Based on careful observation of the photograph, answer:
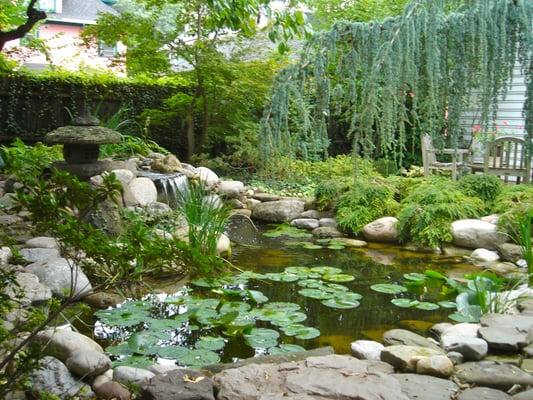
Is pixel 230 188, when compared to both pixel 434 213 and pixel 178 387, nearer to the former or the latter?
pixel 434 213

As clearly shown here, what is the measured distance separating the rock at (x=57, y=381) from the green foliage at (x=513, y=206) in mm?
4727

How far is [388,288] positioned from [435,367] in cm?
196

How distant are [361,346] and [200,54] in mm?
7045

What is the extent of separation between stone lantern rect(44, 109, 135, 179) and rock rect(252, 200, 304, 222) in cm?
250

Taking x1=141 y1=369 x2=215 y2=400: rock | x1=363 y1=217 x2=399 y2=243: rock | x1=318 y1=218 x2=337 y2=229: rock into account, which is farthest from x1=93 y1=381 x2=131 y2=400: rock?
x1=318 y1=218 x2=337 y2=229: rock

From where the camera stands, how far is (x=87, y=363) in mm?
3111

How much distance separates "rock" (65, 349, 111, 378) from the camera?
3.10m

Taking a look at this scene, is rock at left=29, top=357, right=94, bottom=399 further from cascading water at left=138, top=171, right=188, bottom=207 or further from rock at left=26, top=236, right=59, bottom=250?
cascading water at left=138, top=171, right=188, bottom=207

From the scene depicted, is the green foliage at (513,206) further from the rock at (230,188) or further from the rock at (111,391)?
the rock at (111,391)

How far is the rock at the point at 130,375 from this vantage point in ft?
10.3

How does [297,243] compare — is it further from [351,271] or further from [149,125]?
[149,125]

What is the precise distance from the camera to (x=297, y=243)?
23.4ft

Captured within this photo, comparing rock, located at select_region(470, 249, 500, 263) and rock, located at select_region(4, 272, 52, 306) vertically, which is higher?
rock, located at select_region(4, 272, 52, 306)

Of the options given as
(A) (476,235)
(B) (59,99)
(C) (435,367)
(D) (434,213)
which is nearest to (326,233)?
(D) (434,213)
